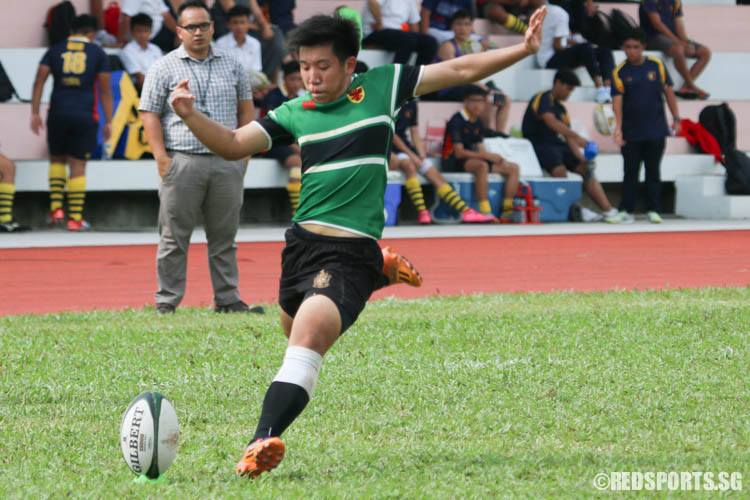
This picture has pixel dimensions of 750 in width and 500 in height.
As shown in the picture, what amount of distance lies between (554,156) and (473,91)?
1777mm

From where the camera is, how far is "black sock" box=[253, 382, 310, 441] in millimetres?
4496

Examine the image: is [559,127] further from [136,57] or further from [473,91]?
[136,57]

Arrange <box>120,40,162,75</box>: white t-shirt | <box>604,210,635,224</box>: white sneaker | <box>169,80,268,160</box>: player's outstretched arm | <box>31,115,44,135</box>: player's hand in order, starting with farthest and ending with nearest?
<box>604,210,635,224</box>: white sneaker, <box>120,40,162,75</box>: white t-shirt, <box>31,115,44,135</box>: player's hand, <box>169,80,268,160</box>: player's outstretched arm

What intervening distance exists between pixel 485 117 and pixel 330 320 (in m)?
15.1

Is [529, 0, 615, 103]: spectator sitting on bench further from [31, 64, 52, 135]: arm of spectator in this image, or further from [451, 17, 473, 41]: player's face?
[31, 64, 52, 135]: arm of spectator

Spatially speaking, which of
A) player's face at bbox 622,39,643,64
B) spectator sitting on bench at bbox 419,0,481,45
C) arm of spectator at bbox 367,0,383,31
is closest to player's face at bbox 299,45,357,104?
player's face at bbox 622,39,643,64

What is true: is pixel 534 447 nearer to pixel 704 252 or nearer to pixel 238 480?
pixel 238 480

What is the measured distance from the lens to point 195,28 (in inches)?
349

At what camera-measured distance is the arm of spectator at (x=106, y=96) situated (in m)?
15.3

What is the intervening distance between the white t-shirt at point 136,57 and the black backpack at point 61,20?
42.6 inches

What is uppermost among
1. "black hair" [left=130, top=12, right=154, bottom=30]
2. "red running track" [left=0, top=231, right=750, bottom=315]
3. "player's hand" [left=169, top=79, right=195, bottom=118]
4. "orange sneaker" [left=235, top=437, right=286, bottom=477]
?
"black hair" [left=130, top=12, right=154, bottom=30]

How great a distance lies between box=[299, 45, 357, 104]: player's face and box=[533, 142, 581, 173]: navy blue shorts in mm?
13958

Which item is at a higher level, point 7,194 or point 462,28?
point 462,28

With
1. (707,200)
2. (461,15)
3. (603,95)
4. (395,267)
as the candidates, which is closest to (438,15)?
(461,15)
